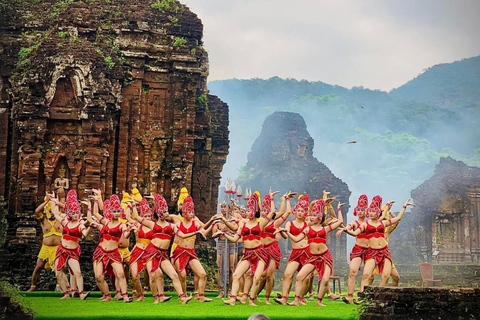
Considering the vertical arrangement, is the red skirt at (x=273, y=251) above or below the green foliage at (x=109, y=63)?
below

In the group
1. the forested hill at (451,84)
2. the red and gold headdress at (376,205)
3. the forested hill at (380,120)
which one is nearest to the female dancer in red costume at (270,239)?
the red and gold headdress at (376,205)

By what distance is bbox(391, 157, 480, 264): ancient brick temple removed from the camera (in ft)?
137

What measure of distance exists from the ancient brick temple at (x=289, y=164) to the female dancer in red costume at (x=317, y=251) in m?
32.6

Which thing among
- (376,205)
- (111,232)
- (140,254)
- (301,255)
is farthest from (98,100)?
(376,205)

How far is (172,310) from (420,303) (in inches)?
153

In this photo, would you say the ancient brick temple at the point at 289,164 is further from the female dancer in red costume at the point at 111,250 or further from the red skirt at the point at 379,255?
the female dancer in red costume at the point at 111,250

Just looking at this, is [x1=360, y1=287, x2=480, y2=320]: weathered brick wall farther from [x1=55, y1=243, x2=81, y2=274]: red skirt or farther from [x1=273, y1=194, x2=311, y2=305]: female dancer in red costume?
[x1=55, y1=243, x2=81, y2=274]: red skirt

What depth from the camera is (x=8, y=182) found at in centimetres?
2248

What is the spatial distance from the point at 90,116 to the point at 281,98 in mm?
71182

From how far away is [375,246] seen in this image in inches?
599

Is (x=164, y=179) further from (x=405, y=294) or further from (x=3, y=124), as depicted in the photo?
(x=405, y=294)

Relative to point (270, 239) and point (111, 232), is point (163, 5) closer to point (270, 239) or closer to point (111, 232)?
point (111, 232)

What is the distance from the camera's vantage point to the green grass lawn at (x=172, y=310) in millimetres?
12570

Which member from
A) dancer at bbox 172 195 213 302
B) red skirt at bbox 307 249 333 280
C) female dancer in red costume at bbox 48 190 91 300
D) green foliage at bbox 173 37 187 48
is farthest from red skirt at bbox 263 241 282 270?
green foliage at bbox 173 37 187 48
